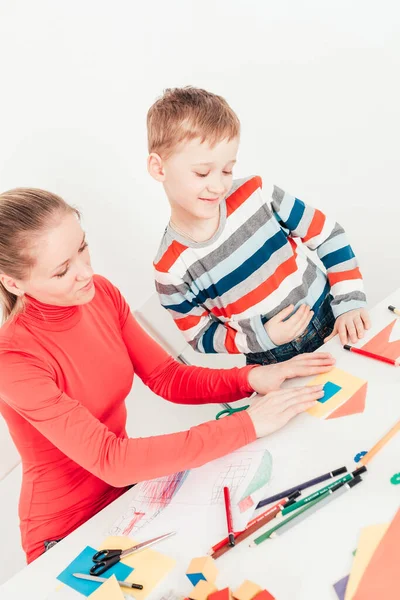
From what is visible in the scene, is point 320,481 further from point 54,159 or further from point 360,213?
point 360,213

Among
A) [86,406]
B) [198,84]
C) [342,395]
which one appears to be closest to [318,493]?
[342,395]

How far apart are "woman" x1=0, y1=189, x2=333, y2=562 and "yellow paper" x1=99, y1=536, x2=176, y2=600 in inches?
6.3

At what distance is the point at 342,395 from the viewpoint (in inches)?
41.0

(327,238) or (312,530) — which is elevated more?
(327,238)

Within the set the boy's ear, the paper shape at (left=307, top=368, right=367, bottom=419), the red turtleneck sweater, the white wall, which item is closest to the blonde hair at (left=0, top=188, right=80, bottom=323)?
the red turtleneck sweater

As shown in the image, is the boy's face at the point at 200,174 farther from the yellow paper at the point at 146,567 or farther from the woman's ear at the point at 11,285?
the yellow paper at the point at 146,567

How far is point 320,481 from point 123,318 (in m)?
0.65

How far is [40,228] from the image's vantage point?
109 centimetres

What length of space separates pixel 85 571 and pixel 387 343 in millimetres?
679

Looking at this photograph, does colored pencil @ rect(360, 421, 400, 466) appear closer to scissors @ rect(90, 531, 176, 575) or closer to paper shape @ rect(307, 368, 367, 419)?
paper shape @ rect(307, 368, 367, 419)

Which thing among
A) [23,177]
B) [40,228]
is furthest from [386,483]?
[23,177]

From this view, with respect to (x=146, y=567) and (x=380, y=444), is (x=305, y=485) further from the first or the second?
(x=146, y=567)

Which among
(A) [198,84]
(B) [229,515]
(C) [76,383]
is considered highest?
(A) [198,84]

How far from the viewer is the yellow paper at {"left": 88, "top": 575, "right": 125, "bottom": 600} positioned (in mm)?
842
